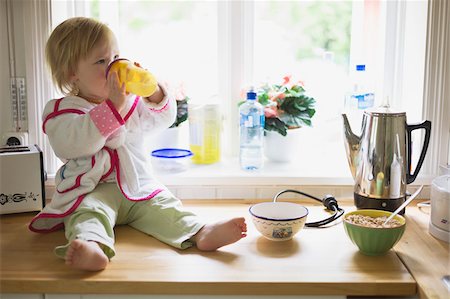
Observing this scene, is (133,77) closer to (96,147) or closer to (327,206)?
(96,147)

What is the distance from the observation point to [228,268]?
1325mm

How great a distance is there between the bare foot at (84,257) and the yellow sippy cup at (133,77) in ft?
1.30

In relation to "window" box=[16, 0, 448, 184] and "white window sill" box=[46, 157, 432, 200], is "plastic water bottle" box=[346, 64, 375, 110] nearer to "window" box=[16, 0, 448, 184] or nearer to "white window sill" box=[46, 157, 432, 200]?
"window" box=[16, 0, 448, 184]

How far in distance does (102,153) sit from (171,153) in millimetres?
379

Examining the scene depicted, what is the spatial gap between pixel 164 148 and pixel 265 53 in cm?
47

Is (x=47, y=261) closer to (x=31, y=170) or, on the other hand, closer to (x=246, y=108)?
(x=31, y=170)

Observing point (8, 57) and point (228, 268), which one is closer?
point (228, 268)

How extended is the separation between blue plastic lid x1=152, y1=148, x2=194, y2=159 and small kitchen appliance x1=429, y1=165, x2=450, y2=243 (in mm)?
752

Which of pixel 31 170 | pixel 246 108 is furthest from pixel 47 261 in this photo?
pixel 246 108

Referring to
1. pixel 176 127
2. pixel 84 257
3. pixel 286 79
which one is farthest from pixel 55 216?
pixel 286 79

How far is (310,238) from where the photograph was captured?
1514 mm

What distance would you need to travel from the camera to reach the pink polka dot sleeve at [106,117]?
4.73ft

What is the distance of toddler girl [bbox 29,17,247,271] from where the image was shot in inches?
57.0

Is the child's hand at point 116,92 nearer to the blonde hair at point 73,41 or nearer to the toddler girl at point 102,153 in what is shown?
the toddler girl at point 102,153
